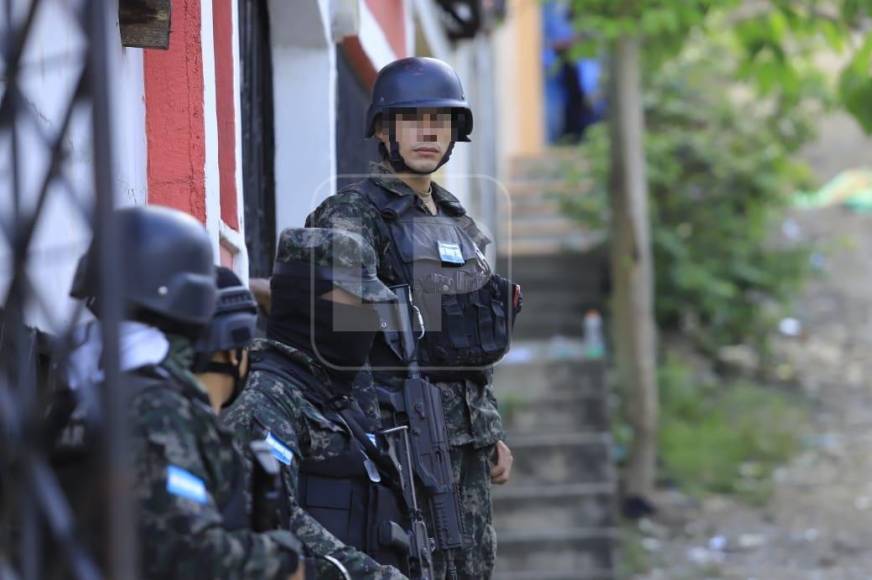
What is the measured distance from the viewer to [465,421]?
15.0ft

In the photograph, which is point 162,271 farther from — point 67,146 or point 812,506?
point 812,506

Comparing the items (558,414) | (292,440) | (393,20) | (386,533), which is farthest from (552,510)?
(292,440)

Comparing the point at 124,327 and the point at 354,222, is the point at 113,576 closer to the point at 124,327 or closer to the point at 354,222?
the point at 124,327

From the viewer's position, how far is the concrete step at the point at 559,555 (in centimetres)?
883

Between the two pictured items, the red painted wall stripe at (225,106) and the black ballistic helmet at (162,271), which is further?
the red painted wall stripe at (225,106)

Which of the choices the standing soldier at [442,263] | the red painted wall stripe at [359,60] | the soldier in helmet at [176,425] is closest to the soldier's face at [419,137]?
the standing soldier at [442,263]

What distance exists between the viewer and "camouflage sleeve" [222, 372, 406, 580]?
3436mm

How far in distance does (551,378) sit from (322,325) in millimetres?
6342

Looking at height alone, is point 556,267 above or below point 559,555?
above

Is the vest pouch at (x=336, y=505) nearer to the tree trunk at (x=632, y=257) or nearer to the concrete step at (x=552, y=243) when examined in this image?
the tree trunk at (x=632, y=257)

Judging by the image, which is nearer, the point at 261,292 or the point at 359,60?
the point at 261,292

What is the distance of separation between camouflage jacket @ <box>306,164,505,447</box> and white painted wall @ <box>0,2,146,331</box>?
1.77 feet

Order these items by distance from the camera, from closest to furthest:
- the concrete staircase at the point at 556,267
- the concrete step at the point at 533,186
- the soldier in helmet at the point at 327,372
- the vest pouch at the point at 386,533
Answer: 1. the soldier in helmet at the point at 327,372
2. the vest pouch at the point at 386,533
3. the concrete staircase at the point at 556,267
4. the concrete step at the point at 533,186

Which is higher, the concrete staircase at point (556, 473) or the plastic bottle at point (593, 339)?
the plastic bottle at point (593, 339)
